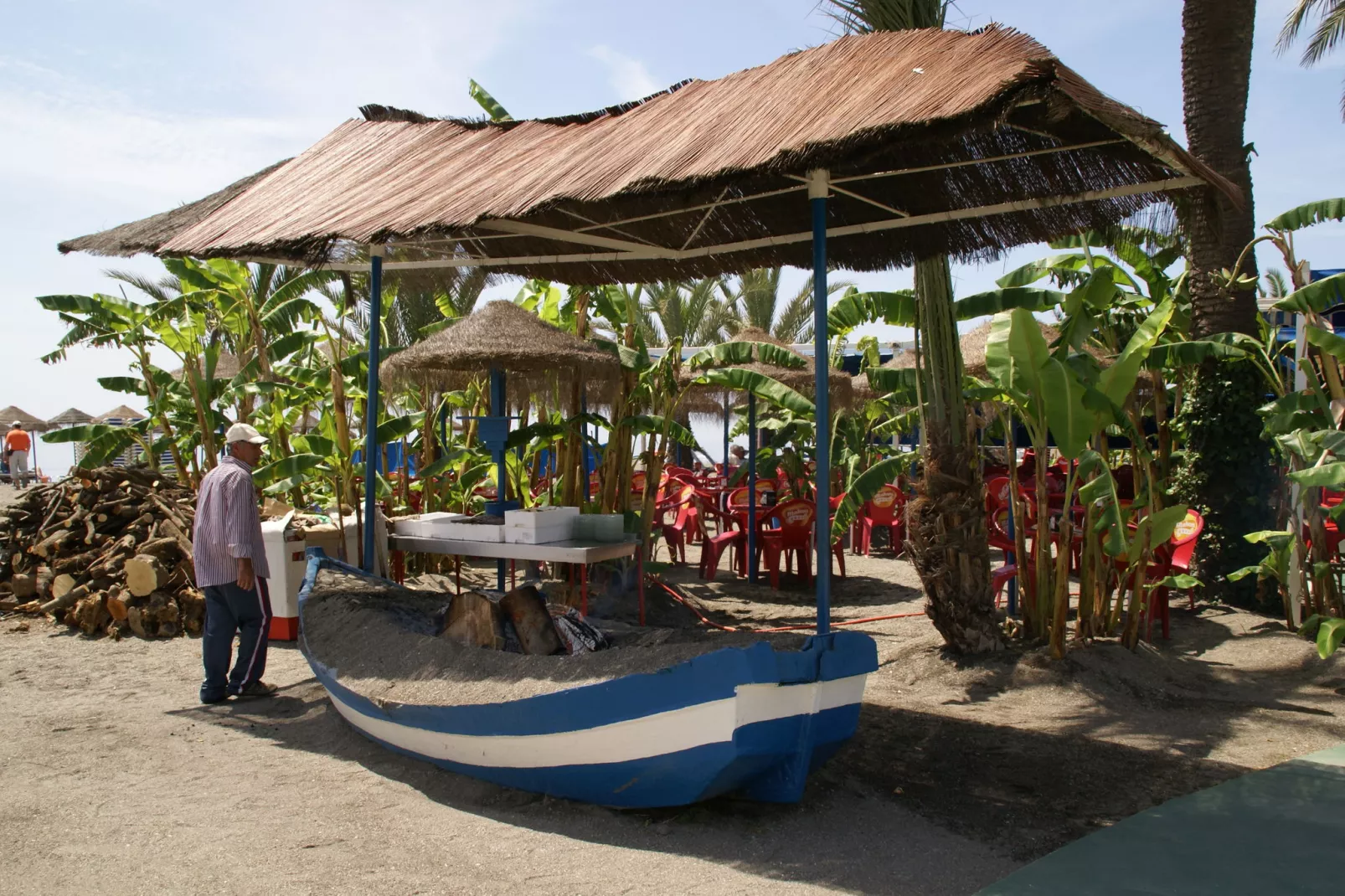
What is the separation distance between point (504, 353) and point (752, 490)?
4.52m

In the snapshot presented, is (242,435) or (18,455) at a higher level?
(18,455)

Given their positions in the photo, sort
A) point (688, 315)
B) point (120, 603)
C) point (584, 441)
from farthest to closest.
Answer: point (688, 315) < point (584, 441) < point (120, 603)

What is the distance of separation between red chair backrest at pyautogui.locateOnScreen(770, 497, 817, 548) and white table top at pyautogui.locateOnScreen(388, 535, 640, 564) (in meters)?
4.17

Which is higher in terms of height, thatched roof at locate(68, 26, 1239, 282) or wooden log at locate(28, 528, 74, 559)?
thatched roof at locate(68, 26, 1239, 282)

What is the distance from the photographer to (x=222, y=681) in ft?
22.6

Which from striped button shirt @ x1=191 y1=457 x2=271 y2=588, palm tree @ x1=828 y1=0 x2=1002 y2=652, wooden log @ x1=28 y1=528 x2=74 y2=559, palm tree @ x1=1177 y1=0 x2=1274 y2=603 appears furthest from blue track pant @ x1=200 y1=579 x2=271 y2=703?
palm tree @ x1=1177 y1=0 x2=1274 y2=603

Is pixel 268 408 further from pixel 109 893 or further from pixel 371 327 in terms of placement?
pixel 109 893

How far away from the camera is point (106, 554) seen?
960cm

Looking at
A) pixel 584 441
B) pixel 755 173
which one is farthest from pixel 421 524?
pixel 755 173

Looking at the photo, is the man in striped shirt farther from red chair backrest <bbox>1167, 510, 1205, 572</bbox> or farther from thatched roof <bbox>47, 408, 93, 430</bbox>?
thatched roof <bbox>47, 408, 93, 430</bbox>

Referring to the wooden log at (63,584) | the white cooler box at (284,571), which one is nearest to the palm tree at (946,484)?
the white cooler box at (284,571)

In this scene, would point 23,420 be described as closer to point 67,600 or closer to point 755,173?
point 67,600

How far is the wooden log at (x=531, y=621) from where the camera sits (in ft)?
17.7

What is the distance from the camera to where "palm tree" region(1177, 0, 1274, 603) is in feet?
29.8
